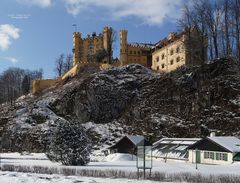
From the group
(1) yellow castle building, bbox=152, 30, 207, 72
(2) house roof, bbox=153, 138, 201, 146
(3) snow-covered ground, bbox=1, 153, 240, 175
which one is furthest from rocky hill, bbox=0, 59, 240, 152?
(3) snow-covered ground, bbox=1, 153, 240, 175

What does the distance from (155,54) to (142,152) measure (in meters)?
57.5

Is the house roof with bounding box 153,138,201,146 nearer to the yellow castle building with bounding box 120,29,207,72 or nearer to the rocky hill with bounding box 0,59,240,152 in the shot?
the rocky hill with bounding box 0,59,240,152

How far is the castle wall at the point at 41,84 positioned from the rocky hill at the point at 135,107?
30.6 ft

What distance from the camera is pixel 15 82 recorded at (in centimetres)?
12531

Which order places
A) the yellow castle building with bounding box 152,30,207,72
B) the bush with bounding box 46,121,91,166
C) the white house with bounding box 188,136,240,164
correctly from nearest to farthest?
the bush with bounding box 46,121,91,166, the white house with bounding box 188,136,240,164, the yellow castle building with bounding box 152,30,207,72

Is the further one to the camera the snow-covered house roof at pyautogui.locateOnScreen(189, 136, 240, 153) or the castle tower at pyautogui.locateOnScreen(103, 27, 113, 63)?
the castle tower at pyautogui.locateOnScreen(103, 27, 113, 63)

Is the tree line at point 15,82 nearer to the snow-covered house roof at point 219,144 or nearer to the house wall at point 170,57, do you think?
the house wall at point 170,57

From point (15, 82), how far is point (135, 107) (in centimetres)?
5972

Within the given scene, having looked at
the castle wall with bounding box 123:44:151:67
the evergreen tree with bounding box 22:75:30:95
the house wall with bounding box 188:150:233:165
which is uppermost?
the castle wall with bounding box 123:44:151:67

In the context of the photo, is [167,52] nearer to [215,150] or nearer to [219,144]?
[215,150]

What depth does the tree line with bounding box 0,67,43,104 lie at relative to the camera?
11556 centimetres

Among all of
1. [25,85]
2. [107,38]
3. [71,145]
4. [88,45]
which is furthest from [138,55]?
[71,145]

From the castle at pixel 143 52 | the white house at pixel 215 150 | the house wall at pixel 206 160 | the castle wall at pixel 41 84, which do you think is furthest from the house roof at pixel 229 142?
the castle wall at pixel 41 84

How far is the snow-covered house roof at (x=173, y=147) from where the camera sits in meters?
56.5
